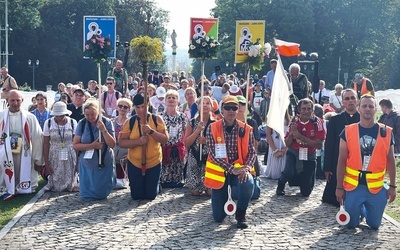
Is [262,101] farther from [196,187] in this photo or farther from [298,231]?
[298,231]

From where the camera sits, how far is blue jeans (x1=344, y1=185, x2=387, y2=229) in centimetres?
781

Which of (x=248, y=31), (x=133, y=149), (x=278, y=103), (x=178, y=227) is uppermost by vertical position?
(x=248, y=31)

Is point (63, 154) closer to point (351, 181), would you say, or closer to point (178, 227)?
point (178, 227)

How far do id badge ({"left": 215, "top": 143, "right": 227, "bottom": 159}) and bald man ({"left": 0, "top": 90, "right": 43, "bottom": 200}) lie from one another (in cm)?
382

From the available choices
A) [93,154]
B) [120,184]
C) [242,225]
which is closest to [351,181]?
[242,225]

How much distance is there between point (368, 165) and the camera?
778 centimetres

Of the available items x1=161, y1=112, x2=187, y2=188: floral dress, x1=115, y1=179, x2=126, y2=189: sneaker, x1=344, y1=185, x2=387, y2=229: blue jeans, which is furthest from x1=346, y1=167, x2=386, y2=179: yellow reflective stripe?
x1=115, y1=179, x2=126, y2=189: sneaker

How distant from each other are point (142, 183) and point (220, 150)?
2267mm

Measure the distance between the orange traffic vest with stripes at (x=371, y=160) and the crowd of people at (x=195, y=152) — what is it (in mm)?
13

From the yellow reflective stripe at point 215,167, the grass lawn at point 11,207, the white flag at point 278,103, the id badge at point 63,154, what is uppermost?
the white flag at point 278,103

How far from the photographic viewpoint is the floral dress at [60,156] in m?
10.5

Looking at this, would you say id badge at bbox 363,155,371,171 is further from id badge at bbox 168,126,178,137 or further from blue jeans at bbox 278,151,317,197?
id badge at bbox 168,126,178,137

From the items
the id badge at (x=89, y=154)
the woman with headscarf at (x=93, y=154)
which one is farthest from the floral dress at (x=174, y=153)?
the id badge at (x=89, y=154)

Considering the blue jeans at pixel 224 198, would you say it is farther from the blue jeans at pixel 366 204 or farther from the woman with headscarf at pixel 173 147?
the woman with headscarf at pixel 173 147
